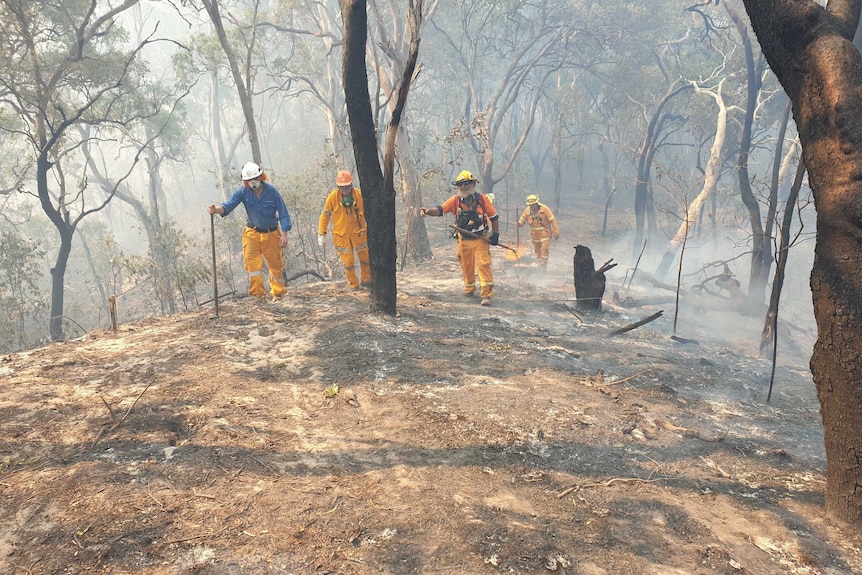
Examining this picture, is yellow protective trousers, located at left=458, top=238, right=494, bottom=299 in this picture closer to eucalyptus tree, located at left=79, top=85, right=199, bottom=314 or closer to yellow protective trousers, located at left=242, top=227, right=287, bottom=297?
yellow protective trousers, located at left=242, top=227, right=287, bottom=297

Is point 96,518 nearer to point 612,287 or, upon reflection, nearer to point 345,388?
point 345,388

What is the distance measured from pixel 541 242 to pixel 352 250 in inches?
214

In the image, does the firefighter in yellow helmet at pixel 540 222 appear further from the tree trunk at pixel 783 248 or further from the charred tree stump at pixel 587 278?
the tree trunk at pixel 783 248

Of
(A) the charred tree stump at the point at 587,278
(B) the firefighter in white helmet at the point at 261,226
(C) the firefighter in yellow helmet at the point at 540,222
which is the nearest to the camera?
(B) the firefighter in white helmet at the point at 261,226

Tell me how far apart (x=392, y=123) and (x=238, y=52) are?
1861cm

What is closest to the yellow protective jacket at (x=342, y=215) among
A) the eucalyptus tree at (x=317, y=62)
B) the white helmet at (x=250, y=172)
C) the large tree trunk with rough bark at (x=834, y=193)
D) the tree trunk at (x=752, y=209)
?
the white helmet at (x=250, y=172)

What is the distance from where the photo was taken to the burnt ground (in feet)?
7.72

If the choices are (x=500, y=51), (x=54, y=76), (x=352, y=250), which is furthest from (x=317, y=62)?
(x=352, y=250)

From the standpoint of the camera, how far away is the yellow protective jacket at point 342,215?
24.8ft

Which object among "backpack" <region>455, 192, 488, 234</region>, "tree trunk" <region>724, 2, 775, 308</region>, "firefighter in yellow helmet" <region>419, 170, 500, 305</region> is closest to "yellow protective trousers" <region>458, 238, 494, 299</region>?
"firefighter in yellow helmet" <region>419, 170, 500, 305</region>

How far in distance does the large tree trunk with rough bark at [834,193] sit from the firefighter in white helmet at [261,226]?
231 inches

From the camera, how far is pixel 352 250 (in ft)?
25.7

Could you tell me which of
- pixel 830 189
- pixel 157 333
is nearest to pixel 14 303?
pixel 157 333

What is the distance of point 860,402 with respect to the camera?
99.1 inches
